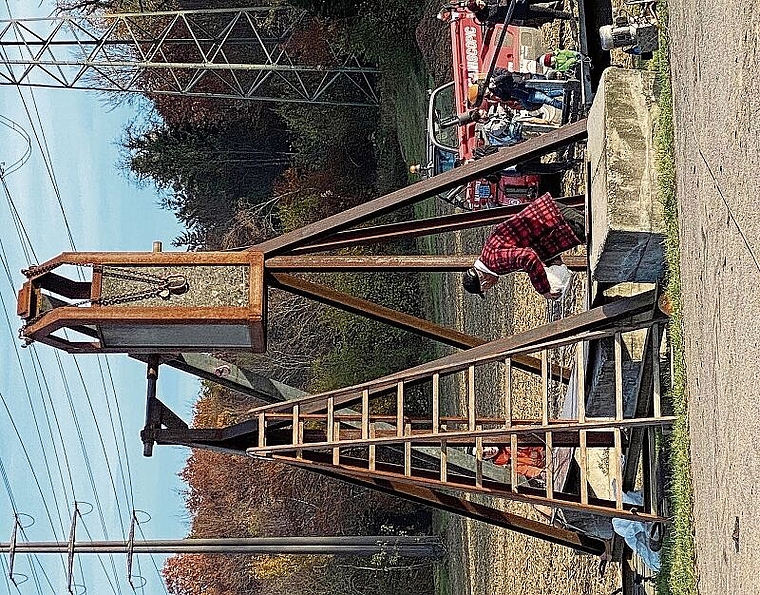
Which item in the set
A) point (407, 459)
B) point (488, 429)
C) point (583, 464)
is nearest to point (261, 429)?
point (407, 459)

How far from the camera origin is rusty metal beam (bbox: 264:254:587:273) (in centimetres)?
870

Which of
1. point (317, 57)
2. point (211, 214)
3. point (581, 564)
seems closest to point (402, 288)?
point (317, 57)

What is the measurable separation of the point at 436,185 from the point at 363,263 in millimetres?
898

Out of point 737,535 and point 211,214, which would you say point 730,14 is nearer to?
point 737,535

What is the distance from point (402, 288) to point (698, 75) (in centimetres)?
2243

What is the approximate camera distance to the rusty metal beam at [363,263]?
870 cm

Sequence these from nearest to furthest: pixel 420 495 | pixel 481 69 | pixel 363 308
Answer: pixel 363 308 → pixel 420 495 → pixel 481 69

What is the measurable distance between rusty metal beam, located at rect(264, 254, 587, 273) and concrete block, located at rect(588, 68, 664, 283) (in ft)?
5.85

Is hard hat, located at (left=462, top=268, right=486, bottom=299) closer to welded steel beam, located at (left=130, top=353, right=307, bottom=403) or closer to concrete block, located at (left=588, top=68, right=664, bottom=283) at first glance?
concrete block, located at (left=588, top=68, right=664, bottom=283)

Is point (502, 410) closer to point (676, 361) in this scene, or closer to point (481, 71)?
point (481, 71)

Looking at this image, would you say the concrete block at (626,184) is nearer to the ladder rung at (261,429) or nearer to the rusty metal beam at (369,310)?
the rusty metal beam at (369,310)

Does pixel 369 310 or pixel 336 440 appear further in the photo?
pixel 369 310

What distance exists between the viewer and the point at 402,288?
95.3 ft

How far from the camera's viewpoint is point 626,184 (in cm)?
718
